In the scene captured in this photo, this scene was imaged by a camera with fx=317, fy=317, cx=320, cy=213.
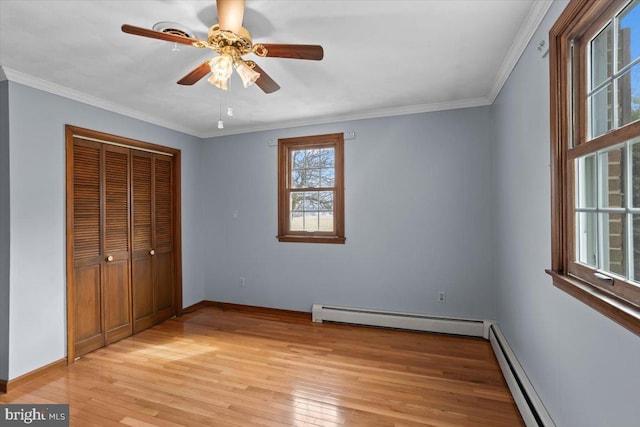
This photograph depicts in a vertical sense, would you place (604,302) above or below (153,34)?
below

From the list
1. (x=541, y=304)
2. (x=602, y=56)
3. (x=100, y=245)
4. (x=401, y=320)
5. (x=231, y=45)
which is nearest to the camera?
(x=602, y=56)

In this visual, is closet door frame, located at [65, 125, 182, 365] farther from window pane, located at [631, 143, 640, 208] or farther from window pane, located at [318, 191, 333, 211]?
window pane, located at [631, 143, 640, 208]

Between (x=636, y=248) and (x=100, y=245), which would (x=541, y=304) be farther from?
(x=100, y=245)

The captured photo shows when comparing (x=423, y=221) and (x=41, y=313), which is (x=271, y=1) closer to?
(x=423, y=221)

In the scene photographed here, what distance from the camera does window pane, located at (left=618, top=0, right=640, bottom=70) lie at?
1.16m

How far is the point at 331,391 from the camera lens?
7.97 ft

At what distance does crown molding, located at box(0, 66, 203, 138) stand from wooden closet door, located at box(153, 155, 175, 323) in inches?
17.8

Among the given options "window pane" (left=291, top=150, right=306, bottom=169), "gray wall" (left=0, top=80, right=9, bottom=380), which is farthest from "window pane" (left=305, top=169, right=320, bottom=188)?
"gray wall" (left=0, top=80, right=9, bottom=380)

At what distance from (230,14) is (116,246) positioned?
291cm

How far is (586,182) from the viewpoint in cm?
151

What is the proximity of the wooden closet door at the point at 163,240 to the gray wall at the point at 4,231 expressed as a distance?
1496 millimetres

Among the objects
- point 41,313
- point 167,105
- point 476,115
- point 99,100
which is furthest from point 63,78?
point 476,115

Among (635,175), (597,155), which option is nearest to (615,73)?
(597,155)

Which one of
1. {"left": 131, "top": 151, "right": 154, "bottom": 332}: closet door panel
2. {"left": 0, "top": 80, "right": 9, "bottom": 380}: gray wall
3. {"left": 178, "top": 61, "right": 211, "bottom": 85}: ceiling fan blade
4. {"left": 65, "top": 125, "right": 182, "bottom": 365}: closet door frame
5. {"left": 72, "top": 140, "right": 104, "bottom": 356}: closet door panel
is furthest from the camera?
{"left": 131, "top": 151, "right": 154, "bottom": 332}: closet door panel
